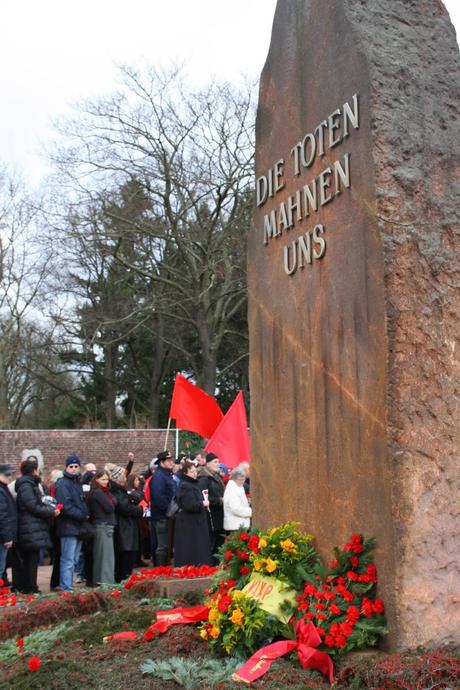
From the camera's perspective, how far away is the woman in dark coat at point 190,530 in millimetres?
10055

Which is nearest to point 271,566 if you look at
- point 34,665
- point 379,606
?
point 379,606

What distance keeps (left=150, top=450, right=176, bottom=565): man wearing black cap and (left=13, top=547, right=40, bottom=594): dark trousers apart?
2.45m

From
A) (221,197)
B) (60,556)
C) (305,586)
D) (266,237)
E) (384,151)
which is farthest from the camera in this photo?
(221,197)

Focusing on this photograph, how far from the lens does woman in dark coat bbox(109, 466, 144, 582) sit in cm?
1084

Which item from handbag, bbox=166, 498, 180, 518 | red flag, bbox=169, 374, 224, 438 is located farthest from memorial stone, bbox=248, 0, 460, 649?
red flag, bbox=169, 374, 224, 438

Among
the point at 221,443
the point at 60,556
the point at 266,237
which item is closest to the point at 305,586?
the point at 266,237

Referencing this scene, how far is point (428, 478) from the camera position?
448 cm

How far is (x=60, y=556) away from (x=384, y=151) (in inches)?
295

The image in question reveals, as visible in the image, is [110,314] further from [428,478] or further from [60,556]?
[428,478]

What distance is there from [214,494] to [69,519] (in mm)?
2672

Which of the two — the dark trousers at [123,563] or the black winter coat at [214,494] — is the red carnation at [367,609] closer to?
the dark trousers at [123,563]

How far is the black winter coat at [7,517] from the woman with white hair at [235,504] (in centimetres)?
293

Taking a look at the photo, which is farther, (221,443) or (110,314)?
(110,314)

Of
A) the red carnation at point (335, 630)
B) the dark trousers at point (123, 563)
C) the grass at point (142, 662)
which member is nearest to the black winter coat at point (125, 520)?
the dark trousers at point (123, 563)
